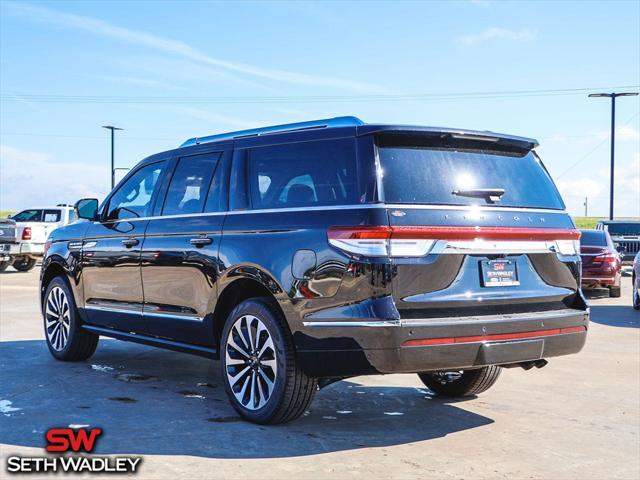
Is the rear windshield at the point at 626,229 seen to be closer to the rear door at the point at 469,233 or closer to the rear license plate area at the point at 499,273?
the rear door at the point at 469,233

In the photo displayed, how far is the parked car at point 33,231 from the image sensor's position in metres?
23.0

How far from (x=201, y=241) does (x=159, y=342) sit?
1.10 meters

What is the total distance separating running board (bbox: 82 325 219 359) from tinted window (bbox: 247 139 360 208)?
3.93ft

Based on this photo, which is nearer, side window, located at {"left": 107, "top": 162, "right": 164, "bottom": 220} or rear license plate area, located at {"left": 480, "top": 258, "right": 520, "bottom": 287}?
rear license plate area, located at {"left": 480, "top": 258, "right": 520, "bottom": 287}

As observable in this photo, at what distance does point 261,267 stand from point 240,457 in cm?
127

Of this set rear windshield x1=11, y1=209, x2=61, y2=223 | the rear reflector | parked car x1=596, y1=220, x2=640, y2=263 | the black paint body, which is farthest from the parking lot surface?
rear windshield x1=11, y1=209, x2=61, y2=223

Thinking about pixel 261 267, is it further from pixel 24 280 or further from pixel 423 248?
pixel 24 280

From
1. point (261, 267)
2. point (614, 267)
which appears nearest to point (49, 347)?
point (261, 267)

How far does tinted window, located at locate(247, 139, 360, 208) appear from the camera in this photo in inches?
203

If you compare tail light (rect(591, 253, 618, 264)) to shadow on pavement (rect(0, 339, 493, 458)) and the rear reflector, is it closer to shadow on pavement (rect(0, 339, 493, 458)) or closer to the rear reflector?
shadow on pavement (rect(0, 339, 493, 458))

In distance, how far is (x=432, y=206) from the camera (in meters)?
5.02

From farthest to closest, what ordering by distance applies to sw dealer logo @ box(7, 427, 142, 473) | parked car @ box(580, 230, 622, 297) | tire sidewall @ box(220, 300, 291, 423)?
parked car @ box(580, 230, 622, 297), tire sidewall @ box(220, 300, 291, 423), sw dealer logo @ box(7, 427, 142, 473)

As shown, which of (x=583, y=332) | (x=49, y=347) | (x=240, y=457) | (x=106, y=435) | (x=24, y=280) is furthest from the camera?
(x=24, y=280)

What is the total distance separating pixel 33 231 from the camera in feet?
76.4
